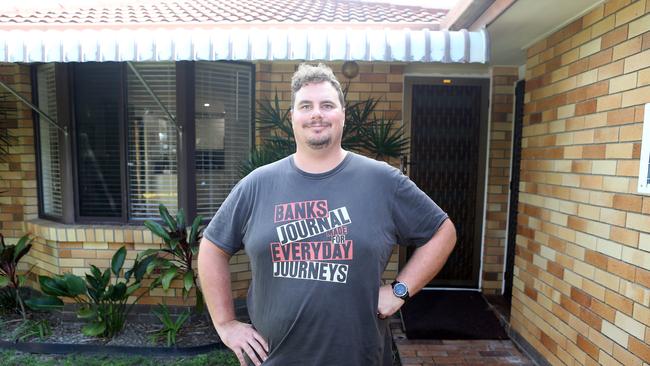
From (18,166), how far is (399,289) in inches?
164

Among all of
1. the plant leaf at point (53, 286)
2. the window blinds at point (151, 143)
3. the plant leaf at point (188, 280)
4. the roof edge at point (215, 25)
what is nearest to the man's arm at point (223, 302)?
the plant leaf at point (188, 280)

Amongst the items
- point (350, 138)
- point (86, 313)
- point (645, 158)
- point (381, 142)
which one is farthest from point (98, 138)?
point (645, 158)

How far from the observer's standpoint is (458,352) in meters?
3.00

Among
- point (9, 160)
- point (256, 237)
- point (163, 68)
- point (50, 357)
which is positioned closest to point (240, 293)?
point (50, 357)

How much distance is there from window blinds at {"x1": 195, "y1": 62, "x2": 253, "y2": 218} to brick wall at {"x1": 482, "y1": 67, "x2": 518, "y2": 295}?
2.50 metres

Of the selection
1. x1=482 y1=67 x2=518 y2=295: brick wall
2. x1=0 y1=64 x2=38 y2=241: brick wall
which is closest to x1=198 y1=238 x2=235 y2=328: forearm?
x1=482 y1=67 x2=518 y2=295: brick wall

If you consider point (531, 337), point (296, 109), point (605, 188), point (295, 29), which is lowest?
point (531, 337)

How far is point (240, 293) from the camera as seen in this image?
3.61 m

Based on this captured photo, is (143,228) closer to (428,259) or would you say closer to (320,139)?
(320,139)

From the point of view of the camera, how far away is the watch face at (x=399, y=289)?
56.6 inches

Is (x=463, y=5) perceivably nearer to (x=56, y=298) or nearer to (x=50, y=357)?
(x=56, y=298)

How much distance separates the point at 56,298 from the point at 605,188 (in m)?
4.02

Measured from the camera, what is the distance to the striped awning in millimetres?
2299

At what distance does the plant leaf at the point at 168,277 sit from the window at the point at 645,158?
308cm
